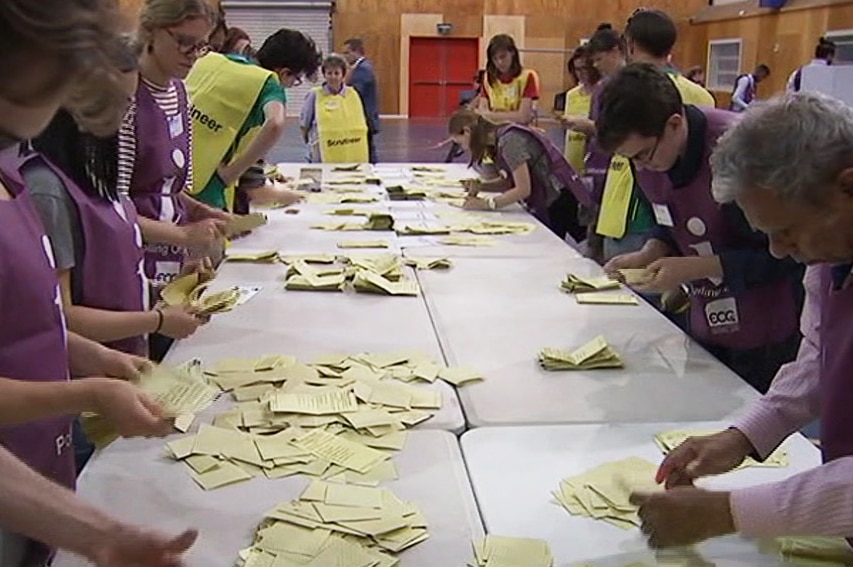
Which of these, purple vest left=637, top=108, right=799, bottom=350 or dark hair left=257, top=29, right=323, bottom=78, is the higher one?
dark hair left=257, top=29, right=323, bottom=78

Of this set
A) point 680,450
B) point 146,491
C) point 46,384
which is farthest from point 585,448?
point 46,384

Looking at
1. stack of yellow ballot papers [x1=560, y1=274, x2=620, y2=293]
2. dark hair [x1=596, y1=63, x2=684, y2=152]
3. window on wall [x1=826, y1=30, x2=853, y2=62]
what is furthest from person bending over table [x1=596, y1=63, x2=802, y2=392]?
window on wall [x1=826, y1=30, x2=853, y2=62]

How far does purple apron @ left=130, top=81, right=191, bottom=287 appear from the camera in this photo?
251 cm

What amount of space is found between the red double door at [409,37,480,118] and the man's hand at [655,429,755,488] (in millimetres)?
13506

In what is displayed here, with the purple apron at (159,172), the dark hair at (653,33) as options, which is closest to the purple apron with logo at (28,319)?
the purple apron at (159,172)

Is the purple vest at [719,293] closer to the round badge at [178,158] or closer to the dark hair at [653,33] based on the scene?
the round badge at [178,158]

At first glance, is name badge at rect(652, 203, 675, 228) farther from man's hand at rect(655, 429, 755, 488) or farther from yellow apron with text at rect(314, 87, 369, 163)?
yellow apron with text at rect(314, 87, 369, 163)

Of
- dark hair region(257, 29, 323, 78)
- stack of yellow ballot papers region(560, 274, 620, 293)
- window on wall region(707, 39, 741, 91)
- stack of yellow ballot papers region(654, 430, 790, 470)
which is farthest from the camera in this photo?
window on wall region(707, 39, 741, 91)

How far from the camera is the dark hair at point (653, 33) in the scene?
143 inches

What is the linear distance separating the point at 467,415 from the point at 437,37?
13.6 meters

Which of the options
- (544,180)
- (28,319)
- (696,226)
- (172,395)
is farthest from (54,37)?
(544,180)

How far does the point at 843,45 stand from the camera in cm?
1013

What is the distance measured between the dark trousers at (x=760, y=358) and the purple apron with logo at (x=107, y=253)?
134 cm

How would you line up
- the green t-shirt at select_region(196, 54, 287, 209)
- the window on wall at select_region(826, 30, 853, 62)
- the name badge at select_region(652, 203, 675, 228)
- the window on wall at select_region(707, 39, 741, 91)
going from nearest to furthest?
the name badge at select_region(652, 203, 675, 228) < the green t-shirt at select_region(196, 54, 287, 209) < the window on wall at select_region(826, 30, 853, 62) < the window on wall at select_region(707, 39, 741, 91)
